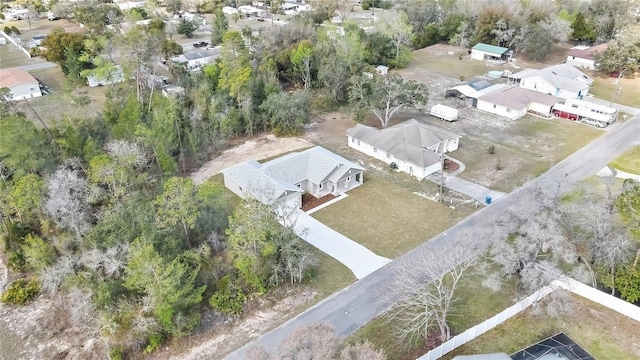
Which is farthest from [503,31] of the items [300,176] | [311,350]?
[311,350]

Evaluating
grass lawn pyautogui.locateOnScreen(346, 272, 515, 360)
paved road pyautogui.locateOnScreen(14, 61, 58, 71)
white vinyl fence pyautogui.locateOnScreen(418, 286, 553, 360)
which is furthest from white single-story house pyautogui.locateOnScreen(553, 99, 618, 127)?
paved road pyautogui.locateOnScreen(14, 61, 58, 71)

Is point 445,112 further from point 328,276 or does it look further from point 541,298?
point 328,276

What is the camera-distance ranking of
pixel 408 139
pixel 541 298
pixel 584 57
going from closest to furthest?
1. pixel 541 298
2. pixel 408 139
3. pixel 584 57

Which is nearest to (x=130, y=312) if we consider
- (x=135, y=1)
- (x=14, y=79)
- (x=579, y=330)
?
(x=579, y=330)

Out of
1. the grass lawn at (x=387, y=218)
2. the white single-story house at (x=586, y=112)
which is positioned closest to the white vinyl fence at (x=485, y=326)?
the grass lawn at (x=387, y=218)

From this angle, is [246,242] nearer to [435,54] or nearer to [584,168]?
[584,168]

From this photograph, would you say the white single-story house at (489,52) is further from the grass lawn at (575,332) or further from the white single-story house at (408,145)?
the grass lawn at (575,332)

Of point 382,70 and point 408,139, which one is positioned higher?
point 408,139
